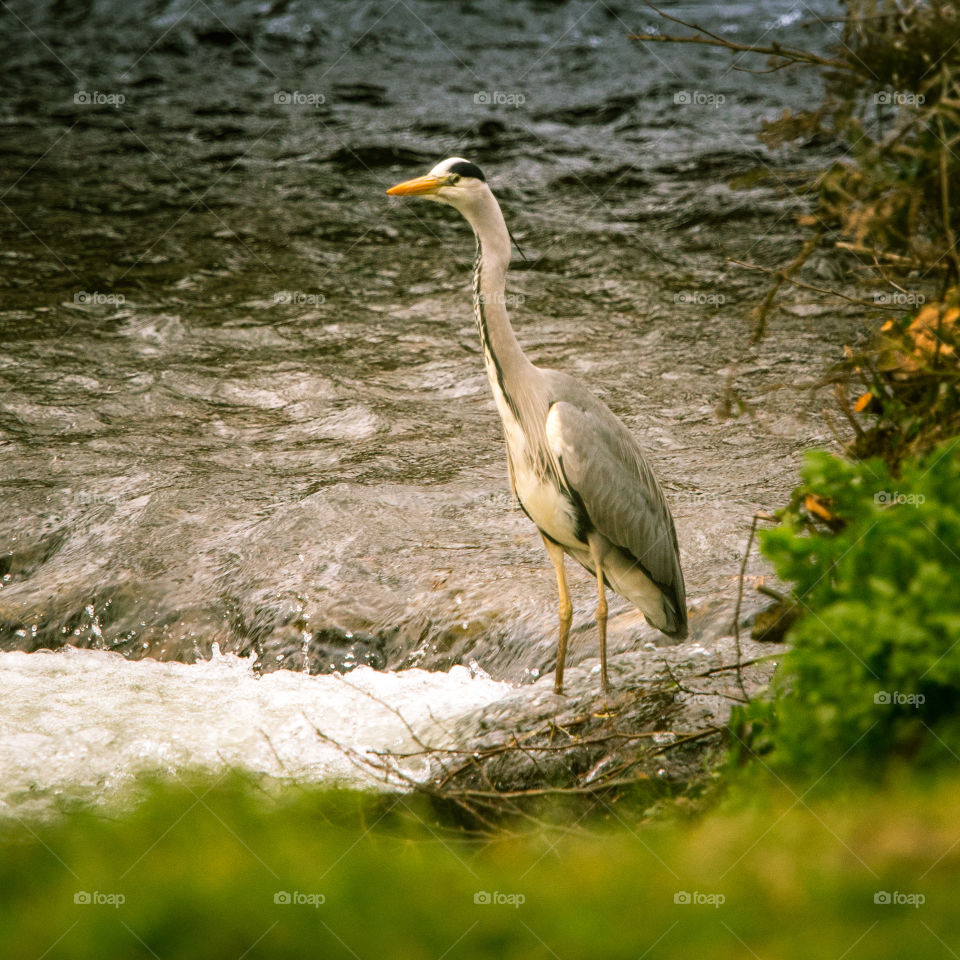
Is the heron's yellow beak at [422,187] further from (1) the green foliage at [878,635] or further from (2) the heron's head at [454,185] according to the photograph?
(1) the green foliage at [878,635]

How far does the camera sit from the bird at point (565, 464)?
5035 millimetres

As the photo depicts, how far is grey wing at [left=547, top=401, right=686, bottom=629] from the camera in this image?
507 cm

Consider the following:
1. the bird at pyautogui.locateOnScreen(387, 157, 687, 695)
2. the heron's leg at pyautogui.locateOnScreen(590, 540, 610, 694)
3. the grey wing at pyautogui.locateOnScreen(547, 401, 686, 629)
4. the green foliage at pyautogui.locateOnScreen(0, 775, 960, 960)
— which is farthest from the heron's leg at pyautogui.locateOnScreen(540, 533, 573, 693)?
the green foliage at pyautogui.locateOnScreen(0, 775, 960, 960)

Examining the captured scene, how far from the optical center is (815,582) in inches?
127

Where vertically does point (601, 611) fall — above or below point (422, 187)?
below

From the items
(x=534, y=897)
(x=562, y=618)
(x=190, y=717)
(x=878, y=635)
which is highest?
(x=878, y=635)

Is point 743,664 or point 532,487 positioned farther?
point 532,487

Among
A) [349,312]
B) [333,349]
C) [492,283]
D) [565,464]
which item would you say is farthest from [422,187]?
[349,312]

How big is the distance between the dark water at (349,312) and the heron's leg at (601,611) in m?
0.49

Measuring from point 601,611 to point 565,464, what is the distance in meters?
0.68

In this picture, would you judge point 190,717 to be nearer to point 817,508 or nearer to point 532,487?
point 532,487

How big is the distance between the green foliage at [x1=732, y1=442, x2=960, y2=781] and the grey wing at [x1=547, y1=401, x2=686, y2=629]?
6.20 ft

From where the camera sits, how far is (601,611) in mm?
5234

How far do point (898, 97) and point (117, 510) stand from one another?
205 inches
